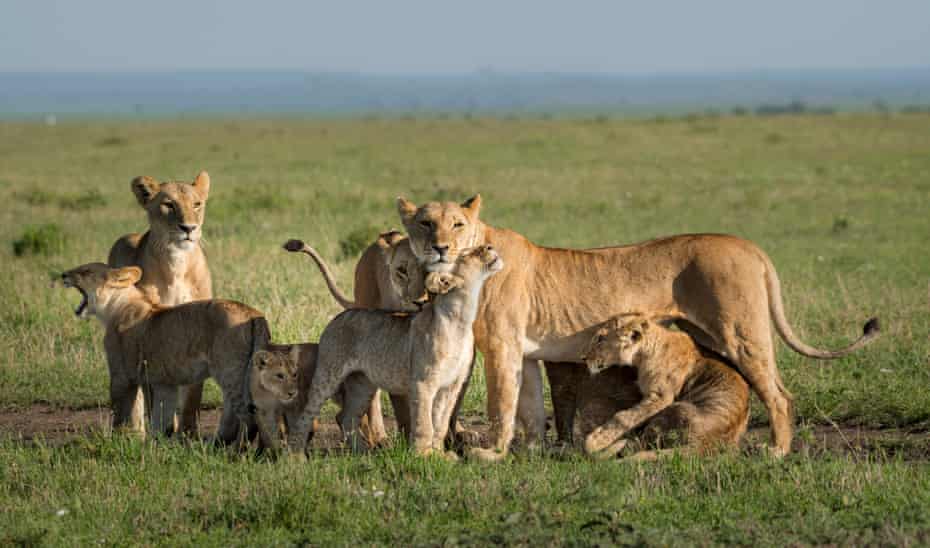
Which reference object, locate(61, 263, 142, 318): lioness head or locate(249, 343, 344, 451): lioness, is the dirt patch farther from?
locate(61, 263, 142, 318): lioness head

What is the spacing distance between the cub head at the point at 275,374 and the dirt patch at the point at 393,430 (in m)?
0.61

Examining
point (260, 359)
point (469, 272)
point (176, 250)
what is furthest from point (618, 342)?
point (176, 250)

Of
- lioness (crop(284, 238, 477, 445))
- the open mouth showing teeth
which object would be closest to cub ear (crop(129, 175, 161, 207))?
the open mouth showing teeth

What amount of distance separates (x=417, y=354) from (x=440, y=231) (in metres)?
0.64

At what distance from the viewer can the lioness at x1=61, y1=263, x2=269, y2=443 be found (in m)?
6.93

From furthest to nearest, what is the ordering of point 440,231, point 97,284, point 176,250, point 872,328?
point 176,250 < point 97,284 < point 872,328 < point 440,231

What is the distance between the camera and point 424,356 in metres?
6.38

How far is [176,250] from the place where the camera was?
774cm

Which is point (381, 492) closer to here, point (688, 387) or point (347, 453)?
point (347, 453)

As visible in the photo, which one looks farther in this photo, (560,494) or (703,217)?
(703,217)

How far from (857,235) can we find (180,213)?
11.2m

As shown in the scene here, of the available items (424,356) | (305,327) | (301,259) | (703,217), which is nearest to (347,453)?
(424,356)

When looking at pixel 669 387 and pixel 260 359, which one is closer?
pixel 260 359

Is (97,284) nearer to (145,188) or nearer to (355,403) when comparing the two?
(145,188)
